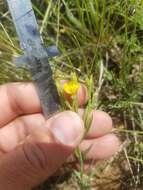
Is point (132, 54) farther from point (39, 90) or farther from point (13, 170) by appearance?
point (13, 170)

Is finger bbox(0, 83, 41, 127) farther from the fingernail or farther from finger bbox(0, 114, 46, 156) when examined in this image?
the fingernail

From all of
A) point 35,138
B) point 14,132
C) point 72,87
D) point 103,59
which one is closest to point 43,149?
point 35,138

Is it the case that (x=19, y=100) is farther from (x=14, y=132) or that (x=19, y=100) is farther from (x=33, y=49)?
(x=33, y=49)

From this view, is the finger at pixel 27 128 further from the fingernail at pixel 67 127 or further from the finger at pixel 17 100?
the fingernail at pixel 67 127

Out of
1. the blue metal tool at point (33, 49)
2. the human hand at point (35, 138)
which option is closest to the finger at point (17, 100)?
the human hand at point (35, 138)

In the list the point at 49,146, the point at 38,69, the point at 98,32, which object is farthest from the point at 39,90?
the point at 98,32
